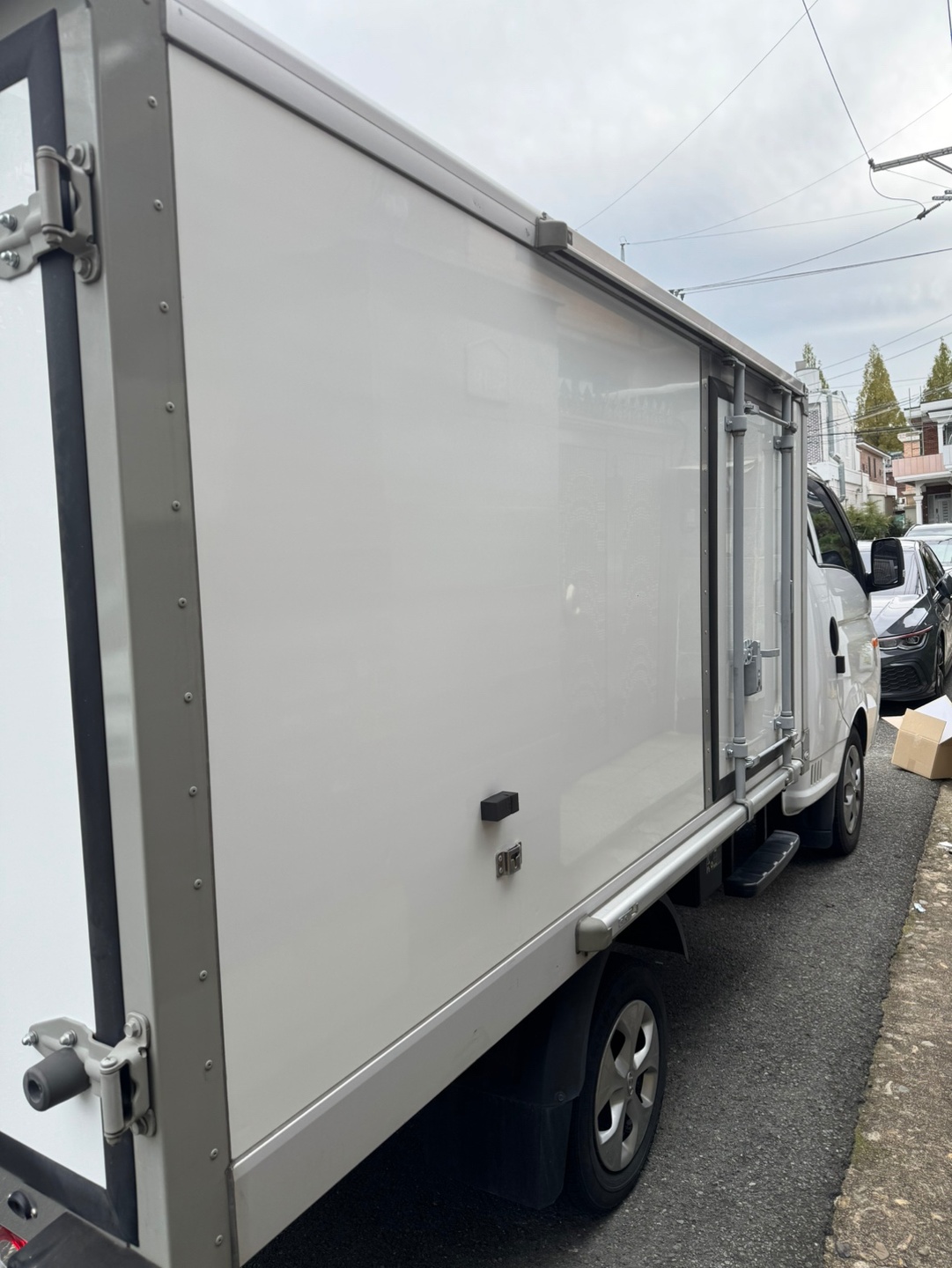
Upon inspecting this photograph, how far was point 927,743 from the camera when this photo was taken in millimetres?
7711

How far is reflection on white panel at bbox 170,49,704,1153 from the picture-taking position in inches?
57.6

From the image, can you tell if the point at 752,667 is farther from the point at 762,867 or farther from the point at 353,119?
the point at 353,119

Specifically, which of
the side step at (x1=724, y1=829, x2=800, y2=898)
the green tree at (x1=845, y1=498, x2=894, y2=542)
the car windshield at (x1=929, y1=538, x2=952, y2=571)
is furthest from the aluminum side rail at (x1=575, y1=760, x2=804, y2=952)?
the green tree at (x1=845, y1=498, x2=894, y2=542)

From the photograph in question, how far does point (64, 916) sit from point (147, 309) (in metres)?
0.90

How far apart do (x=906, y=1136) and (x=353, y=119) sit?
3.38 metres

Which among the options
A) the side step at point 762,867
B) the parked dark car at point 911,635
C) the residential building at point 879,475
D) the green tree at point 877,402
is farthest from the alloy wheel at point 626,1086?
the green tree at point 877,402

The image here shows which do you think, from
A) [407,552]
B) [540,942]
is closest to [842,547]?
A: [540,942]

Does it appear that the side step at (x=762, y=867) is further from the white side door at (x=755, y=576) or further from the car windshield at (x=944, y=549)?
the car windshield at (x=944, y=549)

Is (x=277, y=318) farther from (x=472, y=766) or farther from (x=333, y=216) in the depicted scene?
(x=472, y=766)

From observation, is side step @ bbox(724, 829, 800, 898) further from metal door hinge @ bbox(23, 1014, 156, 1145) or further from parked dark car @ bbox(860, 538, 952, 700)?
parked dark car @ bbox(860, 538, 952, 700)

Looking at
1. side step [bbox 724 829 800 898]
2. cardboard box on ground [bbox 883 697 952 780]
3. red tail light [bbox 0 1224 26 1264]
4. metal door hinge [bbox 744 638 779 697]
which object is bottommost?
cardboard box on ground [bbox 883 697 952 780]

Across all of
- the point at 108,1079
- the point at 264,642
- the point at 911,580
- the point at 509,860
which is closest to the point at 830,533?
the point at 509,860

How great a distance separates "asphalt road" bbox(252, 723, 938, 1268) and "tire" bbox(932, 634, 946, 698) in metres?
5.93

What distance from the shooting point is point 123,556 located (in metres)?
1.30
